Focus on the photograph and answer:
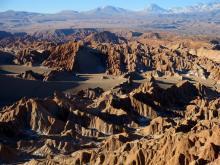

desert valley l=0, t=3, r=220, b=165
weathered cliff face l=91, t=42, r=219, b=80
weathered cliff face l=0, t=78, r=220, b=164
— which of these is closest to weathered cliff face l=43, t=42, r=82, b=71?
desert valley l=0, t=3, r=220, b=165

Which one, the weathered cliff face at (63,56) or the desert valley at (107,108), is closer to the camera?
the desert valley at (107,108)

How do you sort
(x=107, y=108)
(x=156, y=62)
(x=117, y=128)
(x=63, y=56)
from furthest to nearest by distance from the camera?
1. (x=156, y=62)
2. (x=63, y=56)
3. (x=107, y=108)
4. (x=117, y=128)

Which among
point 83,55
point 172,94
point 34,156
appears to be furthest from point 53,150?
point 83,55

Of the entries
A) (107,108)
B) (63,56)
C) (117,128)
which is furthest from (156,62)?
(117,128)

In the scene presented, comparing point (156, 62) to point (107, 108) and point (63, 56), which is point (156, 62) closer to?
point (63, 56)

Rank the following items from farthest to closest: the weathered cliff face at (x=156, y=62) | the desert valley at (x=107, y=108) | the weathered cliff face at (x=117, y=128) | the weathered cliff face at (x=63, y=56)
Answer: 1. the weathered cliff face at (x=63, y=56)
2. the weathered cliff face at (x=156, y=62)
3. the desert valley at (x=107, y=108)
4. the weathered cliff face at (x=117, y=128)

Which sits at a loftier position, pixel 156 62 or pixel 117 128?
pixel 117 128

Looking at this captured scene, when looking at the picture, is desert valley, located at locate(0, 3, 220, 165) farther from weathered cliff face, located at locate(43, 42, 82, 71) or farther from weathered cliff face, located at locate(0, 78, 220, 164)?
weathered cliff face, located at locate(43, 42, 82, 71)

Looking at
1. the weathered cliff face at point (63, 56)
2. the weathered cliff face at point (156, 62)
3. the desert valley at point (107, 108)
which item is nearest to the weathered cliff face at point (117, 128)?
Result: the desert valley at point (107, 108)

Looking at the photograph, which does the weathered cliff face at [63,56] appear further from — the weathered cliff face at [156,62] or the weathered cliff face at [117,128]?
the weathered cliff face at [117,128]
